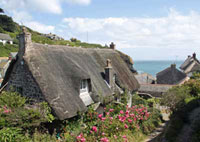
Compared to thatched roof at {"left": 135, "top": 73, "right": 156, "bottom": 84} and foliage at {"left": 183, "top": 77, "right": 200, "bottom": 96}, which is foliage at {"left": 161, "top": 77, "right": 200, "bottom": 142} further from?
thatched roof at {"left": 135, "top": 73, "right": 156, "bottom": 84}

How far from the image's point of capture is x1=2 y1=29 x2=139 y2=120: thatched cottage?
10.3 metres

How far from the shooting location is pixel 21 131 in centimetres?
857

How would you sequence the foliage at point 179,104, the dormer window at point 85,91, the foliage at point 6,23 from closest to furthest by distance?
the foliage at point 179,104 → the dormer window at point 85,91 → the foliage at point 6,23

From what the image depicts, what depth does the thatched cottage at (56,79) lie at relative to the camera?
1030 cm

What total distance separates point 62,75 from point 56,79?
87cm

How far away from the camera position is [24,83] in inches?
448

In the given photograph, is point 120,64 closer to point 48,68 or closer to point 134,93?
point 134,93

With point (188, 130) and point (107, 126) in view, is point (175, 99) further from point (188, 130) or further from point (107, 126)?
point (107, 126)

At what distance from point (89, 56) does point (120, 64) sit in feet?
16.1

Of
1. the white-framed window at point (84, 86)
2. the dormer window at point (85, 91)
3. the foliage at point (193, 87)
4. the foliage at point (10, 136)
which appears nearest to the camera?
the foliage at point (10, 136)

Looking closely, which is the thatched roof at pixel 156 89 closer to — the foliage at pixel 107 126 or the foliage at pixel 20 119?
the foliage at pixel 107 126

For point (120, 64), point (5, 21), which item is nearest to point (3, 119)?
point (120, 64)

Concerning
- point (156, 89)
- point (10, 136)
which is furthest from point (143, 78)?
point (10, 136)

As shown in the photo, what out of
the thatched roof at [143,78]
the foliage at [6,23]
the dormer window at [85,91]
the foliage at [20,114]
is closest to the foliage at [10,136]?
the foliage at [20,114]
